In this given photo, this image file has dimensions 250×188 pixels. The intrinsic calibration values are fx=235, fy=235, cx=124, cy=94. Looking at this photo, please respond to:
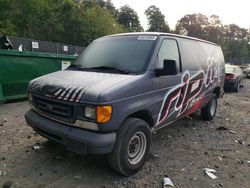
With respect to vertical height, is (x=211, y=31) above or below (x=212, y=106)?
above

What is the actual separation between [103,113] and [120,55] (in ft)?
4.46

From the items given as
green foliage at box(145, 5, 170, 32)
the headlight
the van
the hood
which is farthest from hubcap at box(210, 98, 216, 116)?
green foliage at box(145, 5, 170, 32)

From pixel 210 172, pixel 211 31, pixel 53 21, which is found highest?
pixel 211 31

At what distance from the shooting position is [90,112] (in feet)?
9.61

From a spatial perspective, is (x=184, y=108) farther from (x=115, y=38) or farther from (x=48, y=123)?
(x=48, y=123)

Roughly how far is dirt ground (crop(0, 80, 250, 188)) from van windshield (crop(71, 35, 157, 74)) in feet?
4.74

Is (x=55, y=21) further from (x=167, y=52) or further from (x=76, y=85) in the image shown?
(x=76, y=85)

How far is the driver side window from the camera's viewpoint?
3.89m

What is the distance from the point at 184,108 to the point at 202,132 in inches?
52.6

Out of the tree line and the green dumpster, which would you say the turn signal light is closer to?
the green dumpster

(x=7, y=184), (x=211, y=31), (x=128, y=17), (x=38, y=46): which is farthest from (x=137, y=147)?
(x=211, y=31)

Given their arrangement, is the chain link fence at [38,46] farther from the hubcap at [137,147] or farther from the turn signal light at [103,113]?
the turn signal light at [103,113]

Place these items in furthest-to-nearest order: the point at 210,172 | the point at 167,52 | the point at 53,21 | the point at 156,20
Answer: the point at 156,20, the point at 53,21, the point at 167,52, the point at 210,172

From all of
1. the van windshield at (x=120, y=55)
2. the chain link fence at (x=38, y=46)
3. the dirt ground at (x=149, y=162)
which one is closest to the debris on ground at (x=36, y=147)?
the dirt ground at (x=149, y=162)
